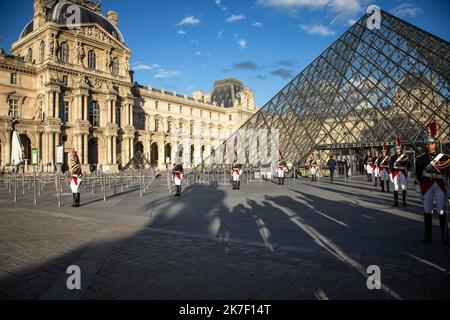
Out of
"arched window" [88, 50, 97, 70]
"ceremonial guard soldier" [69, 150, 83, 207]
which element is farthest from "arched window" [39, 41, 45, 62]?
"ceremonial guard soldier" [69, 150, 83, 207]

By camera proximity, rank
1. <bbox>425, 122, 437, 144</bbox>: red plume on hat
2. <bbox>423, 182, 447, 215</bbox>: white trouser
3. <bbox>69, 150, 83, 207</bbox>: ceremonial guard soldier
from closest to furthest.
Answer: <bbox>423, 182, 447, 215</bbox>: white trouser
<bbox>425, 122, 437, 144</bbox>: red plume on hat
<bbox>69, 150, 83, 207</bbox>: ceremonial guard soldier

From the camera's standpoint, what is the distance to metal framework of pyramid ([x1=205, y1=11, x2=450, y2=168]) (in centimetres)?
2073

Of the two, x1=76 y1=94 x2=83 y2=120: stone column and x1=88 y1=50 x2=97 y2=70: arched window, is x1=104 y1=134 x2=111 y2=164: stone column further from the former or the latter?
x1=88 y1=50 x2=97 y2=70: arched window

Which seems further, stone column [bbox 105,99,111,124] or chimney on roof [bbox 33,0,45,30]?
stone column [bbox 105,99,111,124]

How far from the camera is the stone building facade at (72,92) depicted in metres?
37.6

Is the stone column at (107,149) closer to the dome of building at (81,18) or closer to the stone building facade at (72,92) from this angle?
the stone building facade at (72,92)

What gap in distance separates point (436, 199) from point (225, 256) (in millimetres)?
3470

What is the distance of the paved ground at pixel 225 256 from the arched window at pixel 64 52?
3935 centimetres

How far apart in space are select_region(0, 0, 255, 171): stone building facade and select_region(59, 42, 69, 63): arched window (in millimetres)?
120

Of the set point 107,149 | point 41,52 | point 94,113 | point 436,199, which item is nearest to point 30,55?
point 41,52

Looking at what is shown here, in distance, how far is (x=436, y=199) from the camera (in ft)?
16.6
